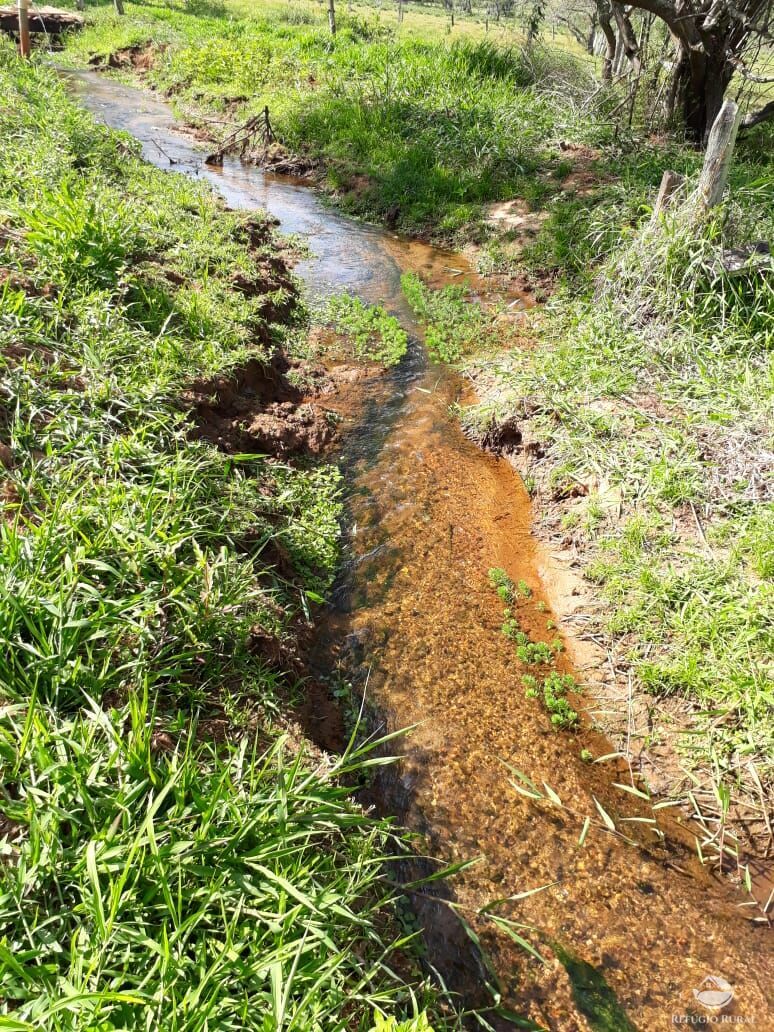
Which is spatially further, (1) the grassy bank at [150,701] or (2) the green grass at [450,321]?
(2) the green grass at [450,321]

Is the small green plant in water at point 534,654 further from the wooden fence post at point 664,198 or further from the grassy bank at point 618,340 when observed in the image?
the wooden fence post at point 664,198

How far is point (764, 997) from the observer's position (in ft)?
7.70

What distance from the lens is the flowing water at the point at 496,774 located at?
93.9 inches

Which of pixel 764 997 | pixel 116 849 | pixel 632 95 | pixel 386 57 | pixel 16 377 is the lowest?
pixel 764 997

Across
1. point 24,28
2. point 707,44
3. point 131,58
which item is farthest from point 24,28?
point 707,44

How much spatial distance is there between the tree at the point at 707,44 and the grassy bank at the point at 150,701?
8790 mm

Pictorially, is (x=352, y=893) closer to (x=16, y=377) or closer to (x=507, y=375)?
(x=16, y=377)

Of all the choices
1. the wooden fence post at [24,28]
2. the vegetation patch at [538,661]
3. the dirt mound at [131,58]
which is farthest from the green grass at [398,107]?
the vegetation patch at [538,661]

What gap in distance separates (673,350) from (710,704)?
3362mm

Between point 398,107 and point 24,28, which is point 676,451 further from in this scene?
point 24,28

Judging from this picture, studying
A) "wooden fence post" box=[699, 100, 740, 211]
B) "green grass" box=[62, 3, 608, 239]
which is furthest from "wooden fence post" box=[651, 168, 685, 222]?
"green grass" box=[62, 3, 608, 239]

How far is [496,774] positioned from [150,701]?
1.79 metres

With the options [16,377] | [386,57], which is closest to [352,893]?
[16,377]

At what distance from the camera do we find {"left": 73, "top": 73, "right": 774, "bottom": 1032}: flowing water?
238 cm
